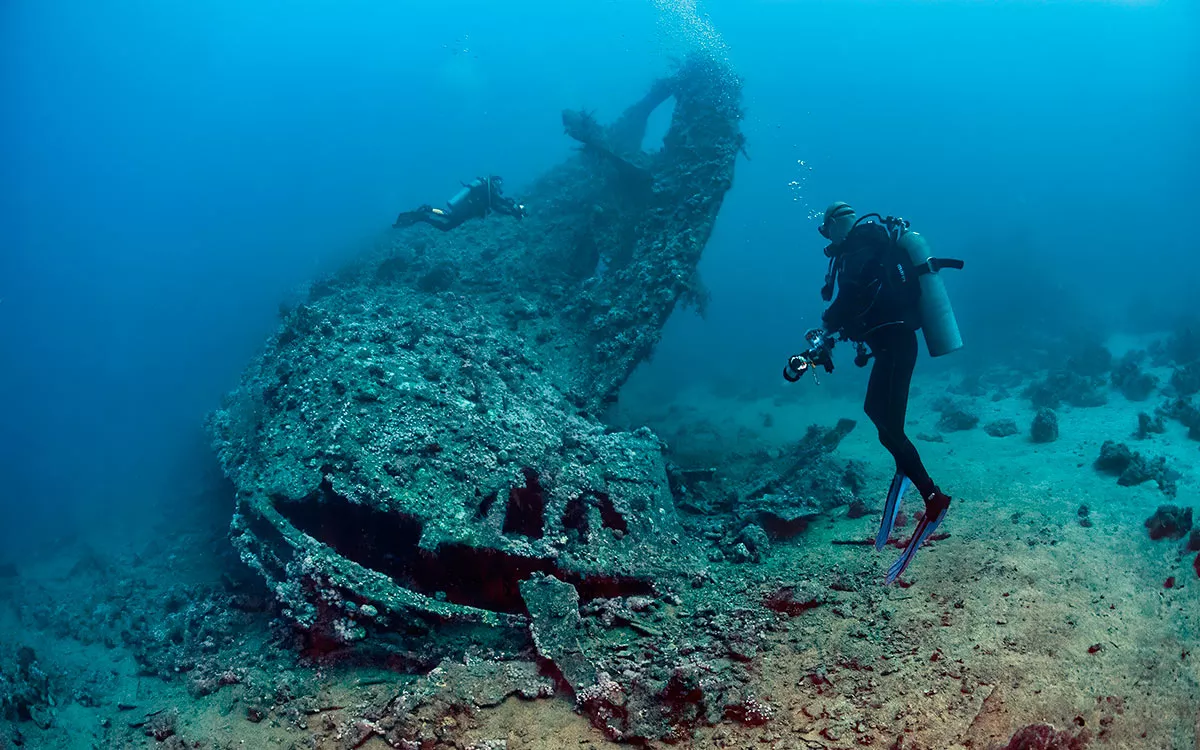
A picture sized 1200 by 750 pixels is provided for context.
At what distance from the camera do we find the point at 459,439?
5934mm

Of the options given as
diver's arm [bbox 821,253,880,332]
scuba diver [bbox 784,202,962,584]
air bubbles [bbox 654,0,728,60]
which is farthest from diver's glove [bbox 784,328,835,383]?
air bubbles [bbox 654,0,728,60]

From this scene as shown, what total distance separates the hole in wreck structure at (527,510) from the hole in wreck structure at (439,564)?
0.60m

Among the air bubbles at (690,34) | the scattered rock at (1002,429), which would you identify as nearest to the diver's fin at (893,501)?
the scattered rock at (1002,429)

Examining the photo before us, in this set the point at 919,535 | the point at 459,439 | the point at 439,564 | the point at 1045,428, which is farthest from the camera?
the point at 1045,428

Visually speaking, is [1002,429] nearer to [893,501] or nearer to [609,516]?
[893,501]

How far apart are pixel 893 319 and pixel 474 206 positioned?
9.50 m

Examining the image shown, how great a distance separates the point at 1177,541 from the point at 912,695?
3.73 m

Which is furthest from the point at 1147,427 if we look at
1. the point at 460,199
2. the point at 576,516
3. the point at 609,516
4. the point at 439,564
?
the point at 460,199

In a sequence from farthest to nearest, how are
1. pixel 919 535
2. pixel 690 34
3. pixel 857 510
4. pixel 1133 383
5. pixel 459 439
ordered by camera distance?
pixel 690 34 < pixel 1133 383 < pixel 857 510 < pixel 459 439 < pixel 919 535

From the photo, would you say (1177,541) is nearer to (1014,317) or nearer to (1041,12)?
(1014,317)

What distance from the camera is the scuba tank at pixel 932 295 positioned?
16.4ft

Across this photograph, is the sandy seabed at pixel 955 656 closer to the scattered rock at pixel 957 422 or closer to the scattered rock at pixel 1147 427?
the scattered rock at pixel 1147 427

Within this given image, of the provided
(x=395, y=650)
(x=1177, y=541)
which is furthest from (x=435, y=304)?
(x=1177, y=541)

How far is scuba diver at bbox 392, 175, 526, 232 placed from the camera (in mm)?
12086
